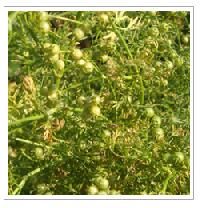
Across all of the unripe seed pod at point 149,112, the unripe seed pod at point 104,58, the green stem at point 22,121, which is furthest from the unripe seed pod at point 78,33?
the unripe seed pod at point 149,112

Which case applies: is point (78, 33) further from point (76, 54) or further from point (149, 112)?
point (149, 112)

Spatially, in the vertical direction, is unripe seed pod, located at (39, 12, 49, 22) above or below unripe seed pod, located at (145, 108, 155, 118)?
above

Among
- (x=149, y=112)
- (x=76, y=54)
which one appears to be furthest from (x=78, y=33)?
(x=149, y=112)

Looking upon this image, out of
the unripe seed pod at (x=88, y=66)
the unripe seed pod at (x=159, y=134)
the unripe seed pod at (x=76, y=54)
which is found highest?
the unripe seed pod at (x=76, y=54)

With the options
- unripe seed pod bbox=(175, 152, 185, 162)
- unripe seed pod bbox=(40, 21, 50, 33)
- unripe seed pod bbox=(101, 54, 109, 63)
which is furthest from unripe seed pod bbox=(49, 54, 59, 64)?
unripe seed pod bbox=(175, 152, 185, 162)

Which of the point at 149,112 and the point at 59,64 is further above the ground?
the point at 59,64

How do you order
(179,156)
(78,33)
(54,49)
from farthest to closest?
(179,156) < (78,33) < (54,49)

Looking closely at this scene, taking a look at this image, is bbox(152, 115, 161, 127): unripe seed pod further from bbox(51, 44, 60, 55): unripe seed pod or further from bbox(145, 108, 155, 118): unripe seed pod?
bbox(51, 44, 60, 55): unripe seed pod

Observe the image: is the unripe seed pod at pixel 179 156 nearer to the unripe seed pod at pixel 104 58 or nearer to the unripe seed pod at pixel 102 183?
the unripe seed pod at pixel 102 183
